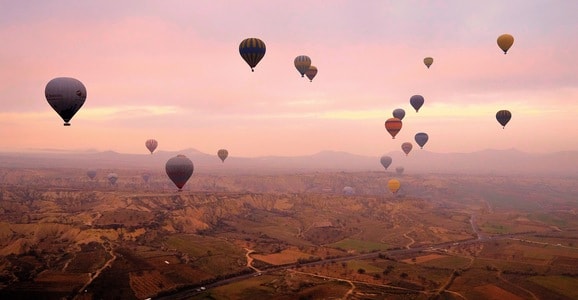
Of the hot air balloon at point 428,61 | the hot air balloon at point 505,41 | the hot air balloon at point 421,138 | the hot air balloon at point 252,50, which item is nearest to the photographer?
the hot air balloon at point 252,50

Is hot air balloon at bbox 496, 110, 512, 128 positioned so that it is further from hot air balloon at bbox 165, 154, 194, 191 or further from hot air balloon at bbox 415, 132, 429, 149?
hot air balloon at bbox 165, 154, 194, 191

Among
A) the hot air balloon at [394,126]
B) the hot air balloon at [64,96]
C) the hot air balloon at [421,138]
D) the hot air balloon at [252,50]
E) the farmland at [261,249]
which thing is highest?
the hot air balloon at [421,138]

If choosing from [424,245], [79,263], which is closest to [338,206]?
[424,245]

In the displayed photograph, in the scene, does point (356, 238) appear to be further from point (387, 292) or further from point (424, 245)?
point (387, 292)

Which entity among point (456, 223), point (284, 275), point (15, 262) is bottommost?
point (15, 262)

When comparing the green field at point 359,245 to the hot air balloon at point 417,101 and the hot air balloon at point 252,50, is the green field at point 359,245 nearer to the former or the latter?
the hot air balloon at point 417,101

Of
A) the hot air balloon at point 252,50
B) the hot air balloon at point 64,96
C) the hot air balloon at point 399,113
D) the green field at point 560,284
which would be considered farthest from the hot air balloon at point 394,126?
the hot air balloon at point 64,96
